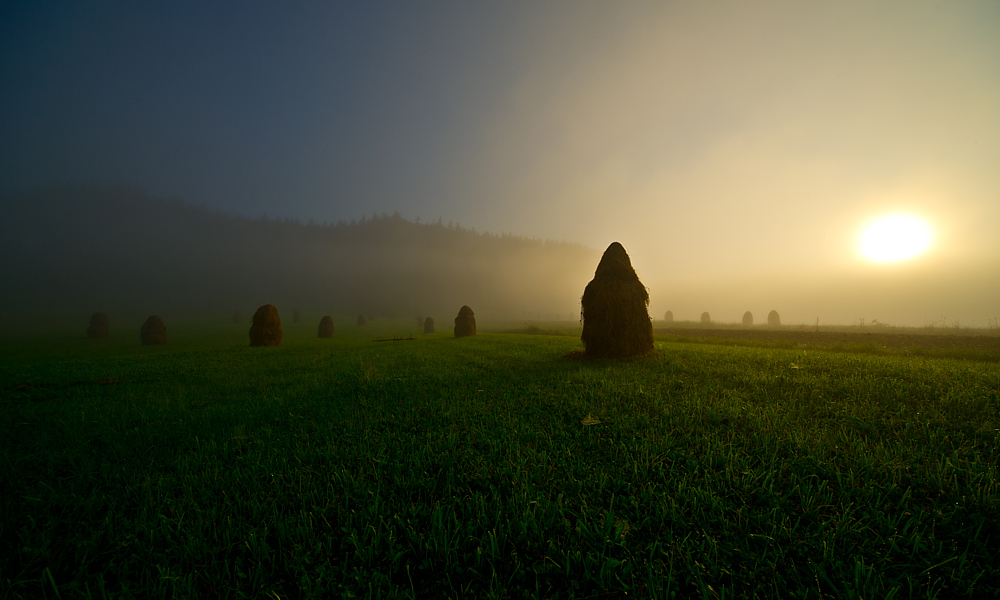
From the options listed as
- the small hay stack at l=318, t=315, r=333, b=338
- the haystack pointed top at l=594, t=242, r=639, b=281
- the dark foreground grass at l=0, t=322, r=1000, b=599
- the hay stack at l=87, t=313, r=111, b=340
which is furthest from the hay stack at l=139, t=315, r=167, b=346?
the haystack pointed top at l=594, t=242, r=639, b=281

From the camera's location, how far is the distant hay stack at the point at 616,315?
10555 millimetres

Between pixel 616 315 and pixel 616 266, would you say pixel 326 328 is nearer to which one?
pixel 616 266

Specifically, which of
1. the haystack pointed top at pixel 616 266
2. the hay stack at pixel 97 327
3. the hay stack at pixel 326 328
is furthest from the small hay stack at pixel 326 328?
the haystack pointed top at pixel 616 266

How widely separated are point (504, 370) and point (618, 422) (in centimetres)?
448

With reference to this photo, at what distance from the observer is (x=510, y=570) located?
8.04 ft

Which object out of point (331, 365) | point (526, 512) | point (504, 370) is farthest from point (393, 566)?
point (331, 365)

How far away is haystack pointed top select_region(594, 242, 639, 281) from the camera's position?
11531 mm

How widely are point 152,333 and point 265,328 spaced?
619 inches

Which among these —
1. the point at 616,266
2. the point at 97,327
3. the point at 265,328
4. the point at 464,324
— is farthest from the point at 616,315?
the point at 97,327

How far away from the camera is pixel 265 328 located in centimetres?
2270

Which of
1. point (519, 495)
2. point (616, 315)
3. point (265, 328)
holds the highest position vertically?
point (616, 315)

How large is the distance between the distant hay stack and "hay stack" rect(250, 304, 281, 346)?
21544 millimetres

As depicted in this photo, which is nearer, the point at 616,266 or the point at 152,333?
the point at 616,266

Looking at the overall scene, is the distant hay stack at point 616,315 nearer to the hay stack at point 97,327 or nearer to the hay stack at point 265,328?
the hay stack at point 265,328
